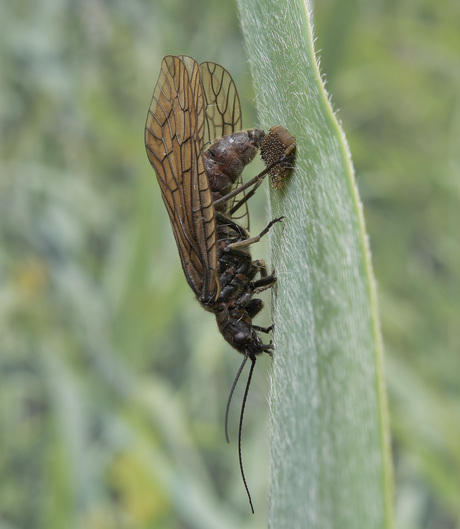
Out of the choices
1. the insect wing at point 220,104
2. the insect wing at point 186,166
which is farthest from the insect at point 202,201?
the insect wing at point 220,104

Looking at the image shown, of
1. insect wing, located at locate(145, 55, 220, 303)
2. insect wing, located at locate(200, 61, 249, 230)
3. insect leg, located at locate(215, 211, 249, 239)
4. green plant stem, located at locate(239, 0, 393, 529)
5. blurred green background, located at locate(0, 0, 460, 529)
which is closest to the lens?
green plant stem, located at locate(239, 0, 393, 529)

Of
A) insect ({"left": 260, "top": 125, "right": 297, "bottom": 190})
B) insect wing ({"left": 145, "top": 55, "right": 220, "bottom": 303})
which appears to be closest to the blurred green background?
insect wing ({"left": 145, "top": 55, "right": 220, "bottom": 303})

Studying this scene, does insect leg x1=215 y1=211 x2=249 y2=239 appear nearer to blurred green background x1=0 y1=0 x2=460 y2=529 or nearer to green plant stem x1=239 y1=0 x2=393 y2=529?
green plant stem x1=239 y1=0 x2=393 y2=529

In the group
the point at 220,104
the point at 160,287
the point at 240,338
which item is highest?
the point at 160,287

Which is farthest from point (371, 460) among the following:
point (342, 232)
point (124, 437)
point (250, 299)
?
point (124, 437)

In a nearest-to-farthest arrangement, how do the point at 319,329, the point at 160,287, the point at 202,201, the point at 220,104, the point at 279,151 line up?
the point at 319,329, the point at 279,151, the point at 202,201, the point at 220,104, the point at 160,287

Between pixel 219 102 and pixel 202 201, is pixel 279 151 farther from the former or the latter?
pixel 219 102

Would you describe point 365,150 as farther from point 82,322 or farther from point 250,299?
point 250,299

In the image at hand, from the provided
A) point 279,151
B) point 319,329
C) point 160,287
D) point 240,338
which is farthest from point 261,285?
point 160,287
